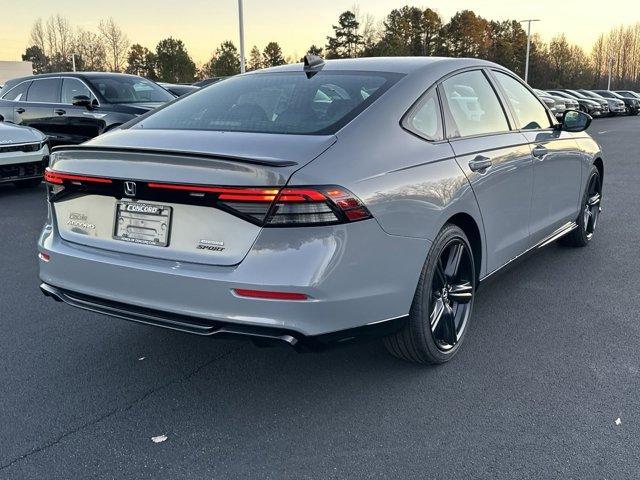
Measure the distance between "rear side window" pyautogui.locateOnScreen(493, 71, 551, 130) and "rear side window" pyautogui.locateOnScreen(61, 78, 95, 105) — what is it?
286 inches

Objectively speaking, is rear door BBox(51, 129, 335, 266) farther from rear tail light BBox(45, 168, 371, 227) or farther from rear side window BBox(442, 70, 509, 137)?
rear side window BBox(442, 70, 509, 137)

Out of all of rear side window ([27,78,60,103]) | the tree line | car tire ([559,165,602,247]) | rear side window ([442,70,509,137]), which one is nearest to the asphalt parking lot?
rear side window ([442,70,509,137])

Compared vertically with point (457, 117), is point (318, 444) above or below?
below

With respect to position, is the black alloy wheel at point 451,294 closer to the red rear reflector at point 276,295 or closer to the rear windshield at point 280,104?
the rear windshield at point 280,104

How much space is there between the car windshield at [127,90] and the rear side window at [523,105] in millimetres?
6868

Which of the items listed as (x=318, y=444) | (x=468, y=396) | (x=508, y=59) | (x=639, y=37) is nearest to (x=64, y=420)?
(x=318, y=444)

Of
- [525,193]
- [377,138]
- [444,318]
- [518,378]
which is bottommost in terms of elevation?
[518,378]

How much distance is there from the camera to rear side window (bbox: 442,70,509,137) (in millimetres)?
3504

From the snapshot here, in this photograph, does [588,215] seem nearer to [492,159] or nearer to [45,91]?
[492,159]

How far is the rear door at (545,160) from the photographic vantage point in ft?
14.0

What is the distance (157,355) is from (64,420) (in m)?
0.76

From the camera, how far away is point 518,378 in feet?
10.6

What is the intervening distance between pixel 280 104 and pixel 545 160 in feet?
6.72

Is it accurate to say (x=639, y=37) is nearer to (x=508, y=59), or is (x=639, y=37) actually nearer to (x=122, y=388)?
(x=508, y=59)
